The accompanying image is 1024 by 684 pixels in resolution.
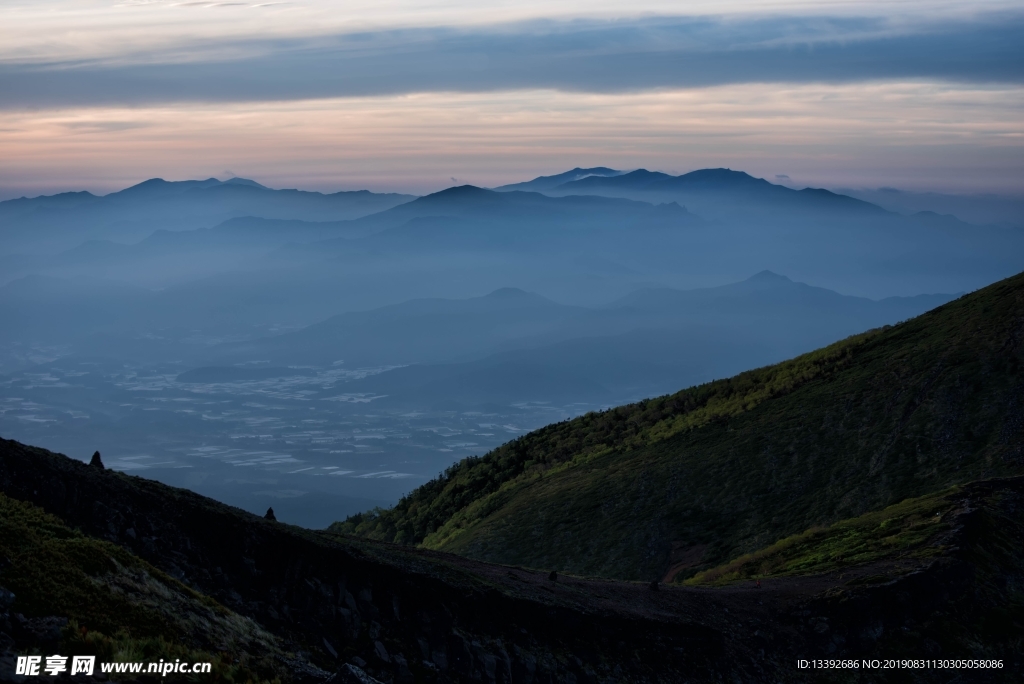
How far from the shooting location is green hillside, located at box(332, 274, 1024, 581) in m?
38.0

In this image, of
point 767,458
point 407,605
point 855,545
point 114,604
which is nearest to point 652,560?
point 767,458

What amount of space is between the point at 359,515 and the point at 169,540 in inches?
1923

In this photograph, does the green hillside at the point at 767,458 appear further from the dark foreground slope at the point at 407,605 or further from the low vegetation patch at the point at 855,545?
the dark foreground slope at the point at 407,605

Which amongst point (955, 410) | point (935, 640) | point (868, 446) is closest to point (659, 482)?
point (868, 446)

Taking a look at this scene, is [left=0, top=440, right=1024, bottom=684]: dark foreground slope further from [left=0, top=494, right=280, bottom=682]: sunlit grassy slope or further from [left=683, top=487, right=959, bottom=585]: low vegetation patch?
[left=683, top=487, right=959, bottom=585]: low vegetation patch

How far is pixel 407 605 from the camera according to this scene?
19812mm

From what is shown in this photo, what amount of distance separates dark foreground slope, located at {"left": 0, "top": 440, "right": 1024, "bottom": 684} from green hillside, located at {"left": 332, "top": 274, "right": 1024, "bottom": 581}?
1002cm

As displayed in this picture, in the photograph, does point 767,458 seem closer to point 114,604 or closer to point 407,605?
point 407,605

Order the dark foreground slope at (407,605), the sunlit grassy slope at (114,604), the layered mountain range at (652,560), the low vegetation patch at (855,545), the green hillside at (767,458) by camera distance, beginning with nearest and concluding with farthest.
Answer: the sunlit grassy slope at (114,604)
the dark foreground slope at (407,605)
the layered mountain range at (652,560)
the low vegetation patch at (855,545)
the green hillside at (767,458)

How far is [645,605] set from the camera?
2430 centimetres

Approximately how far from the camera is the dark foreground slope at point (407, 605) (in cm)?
1475

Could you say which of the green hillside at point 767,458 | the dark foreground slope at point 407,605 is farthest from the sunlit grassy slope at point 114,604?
the green hillside at point 767,458

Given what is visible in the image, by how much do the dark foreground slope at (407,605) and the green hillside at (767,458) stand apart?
10023 millimetres

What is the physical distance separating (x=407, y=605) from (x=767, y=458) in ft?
92.7
